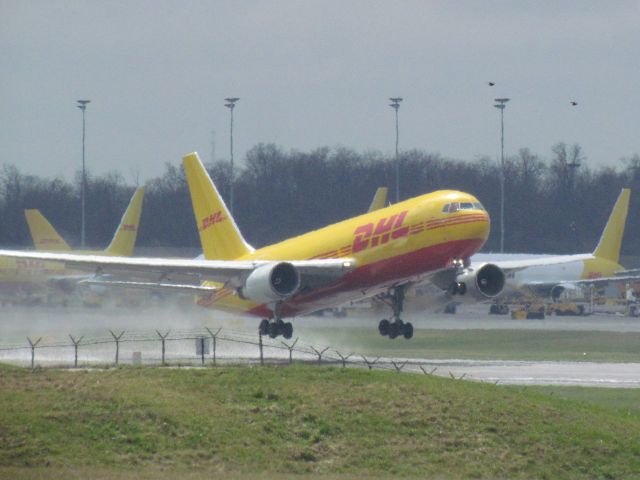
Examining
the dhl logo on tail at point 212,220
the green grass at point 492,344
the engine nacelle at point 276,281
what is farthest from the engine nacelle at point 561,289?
the engine nacelle at point 276,281

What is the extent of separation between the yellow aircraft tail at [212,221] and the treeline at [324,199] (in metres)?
53.9

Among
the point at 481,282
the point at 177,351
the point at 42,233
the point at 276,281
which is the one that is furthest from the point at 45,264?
the point at 481,282

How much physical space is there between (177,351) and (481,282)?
1246cm

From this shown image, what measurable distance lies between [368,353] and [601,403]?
63.0 feet

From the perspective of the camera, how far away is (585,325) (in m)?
81.9

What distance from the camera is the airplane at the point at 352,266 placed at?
5041cm

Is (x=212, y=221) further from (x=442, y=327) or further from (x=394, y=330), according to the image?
(x=442, y=327)

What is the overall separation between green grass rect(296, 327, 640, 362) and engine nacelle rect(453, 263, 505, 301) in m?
4.01

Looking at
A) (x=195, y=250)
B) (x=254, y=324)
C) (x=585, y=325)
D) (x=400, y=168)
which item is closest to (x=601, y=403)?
(x=254, y=324)

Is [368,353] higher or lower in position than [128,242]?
lower

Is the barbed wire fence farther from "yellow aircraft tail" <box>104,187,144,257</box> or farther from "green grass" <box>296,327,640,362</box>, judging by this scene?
"yellow aircraft tail" <box>104,187,144,257</box>

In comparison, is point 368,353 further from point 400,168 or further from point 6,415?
point 400,168

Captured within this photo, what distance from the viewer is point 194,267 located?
55.8 m

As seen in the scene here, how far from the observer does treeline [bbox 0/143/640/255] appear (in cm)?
12250
